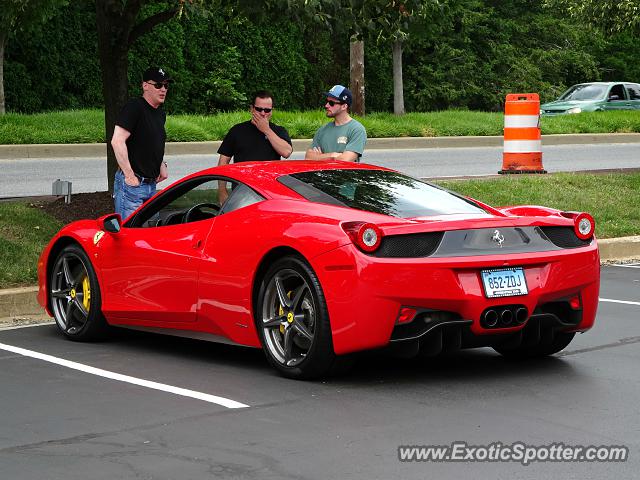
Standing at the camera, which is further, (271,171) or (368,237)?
(271,171)

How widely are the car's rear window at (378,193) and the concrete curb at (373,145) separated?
15.5 m

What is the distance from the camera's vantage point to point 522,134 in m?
17.9

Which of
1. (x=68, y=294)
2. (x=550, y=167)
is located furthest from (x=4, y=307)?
(x=550, y=167)

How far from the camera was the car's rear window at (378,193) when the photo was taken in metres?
7.63

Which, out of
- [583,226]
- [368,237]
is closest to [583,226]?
[583,226]

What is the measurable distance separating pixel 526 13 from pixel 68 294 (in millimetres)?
36261

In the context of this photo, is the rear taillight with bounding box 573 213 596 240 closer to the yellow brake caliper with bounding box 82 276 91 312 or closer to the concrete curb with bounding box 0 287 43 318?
the yellow brake caliper with bounding box 82 276 91 312

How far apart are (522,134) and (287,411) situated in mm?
11864

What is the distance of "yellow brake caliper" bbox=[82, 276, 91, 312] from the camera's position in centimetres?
898

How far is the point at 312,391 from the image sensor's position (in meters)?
7.12

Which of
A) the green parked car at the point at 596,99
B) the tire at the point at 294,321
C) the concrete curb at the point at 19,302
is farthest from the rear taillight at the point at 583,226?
the green parked car at the point at 596,99

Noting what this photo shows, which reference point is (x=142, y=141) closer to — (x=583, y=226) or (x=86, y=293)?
(x=86, y=293)

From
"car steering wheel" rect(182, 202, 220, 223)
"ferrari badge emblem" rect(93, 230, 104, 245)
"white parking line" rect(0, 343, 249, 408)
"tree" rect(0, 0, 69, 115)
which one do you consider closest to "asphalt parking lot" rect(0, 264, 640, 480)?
"white parking line" rect(0, 343, 249, 408)

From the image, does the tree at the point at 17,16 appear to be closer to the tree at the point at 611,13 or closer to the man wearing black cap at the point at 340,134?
the tree at the point at 611,13
